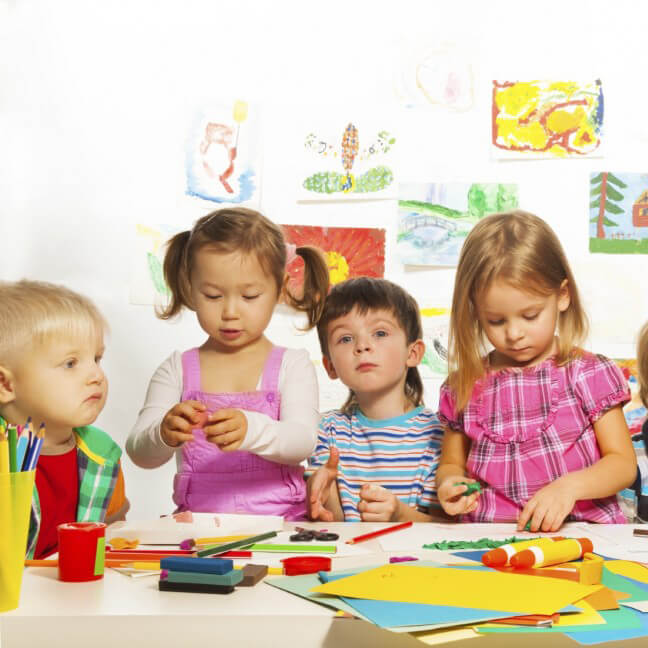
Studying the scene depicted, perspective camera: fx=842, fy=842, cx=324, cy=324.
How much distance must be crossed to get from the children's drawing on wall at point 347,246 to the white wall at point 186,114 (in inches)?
1.0

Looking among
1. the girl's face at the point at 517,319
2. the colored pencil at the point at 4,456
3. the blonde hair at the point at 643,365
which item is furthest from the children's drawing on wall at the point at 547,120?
the colored pencil at the point at 4,456

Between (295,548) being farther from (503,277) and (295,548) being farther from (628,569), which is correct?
(503,277)

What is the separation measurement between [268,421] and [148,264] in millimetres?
1076

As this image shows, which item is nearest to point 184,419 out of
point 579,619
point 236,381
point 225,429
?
point 225,429

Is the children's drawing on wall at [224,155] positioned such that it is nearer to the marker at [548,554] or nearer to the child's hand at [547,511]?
the child's hand at [547,511]

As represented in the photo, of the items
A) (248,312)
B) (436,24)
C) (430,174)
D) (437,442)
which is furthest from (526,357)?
(436,24)

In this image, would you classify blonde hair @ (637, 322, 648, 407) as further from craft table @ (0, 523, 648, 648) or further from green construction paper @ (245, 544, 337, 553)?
craft table @ (0, 523, 648, 648)

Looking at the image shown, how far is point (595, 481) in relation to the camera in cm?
111

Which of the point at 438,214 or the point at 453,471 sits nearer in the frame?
the point at 453,471

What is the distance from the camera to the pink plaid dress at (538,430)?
1.20 meters

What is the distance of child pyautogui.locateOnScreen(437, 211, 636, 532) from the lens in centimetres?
120

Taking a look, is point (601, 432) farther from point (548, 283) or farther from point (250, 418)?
point (250, 418)

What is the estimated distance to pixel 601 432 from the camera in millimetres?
1202

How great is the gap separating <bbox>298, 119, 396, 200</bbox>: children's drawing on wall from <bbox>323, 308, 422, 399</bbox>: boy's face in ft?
2.50
